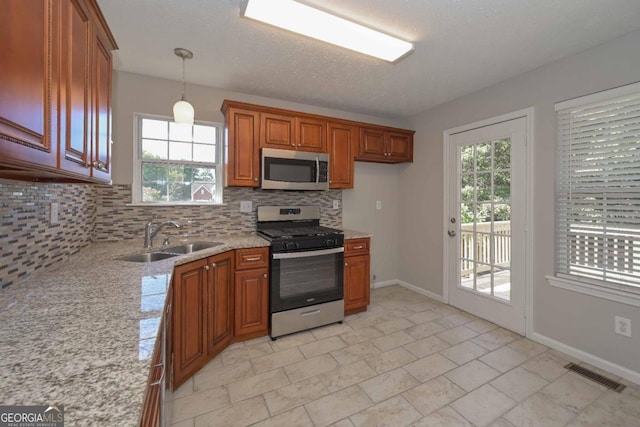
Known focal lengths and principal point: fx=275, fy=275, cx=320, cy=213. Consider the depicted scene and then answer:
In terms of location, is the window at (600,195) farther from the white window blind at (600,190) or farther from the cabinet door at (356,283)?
the cabinet door at (356,283)

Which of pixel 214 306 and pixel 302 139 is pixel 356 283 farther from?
pixel 302 139

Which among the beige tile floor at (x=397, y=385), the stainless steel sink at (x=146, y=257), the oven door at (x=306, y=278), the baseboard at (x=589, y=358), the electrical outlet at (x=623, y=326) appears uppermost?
the stainless steel sink at (x=146, y=257)

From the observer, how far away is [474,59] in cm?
234

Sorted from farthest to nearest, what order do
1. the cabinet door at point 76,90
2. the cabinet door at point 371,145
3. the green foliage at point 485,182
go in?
the cabinet door at point 371,145
the green foliage at point 485,182
the cabinet door at point 76,90

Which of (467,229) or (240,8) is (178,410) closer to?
(240,8)

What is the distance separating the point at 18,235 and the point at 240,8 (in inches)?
68.1

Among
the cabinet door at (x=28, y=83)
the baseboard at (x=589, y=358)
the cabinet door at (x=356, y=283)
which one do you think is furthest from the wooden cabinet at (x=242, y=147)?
the baseboard at (x=589, y=358)

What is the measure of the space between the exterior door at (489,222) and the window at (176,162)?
8.95ft

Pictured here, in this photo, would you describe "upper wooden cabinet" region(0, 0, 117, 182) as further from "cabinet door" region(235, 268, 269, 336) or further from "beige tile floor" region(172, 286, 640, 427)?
"beige tile floor" region(172, 286, 640, 427)

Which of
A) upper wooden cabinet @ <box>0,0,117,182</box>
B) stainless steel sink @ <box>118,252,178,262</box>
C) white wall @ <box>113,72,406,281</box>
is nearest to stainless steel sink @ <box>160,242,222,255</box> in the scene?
stainless steel sink @ <box>118,252,178,262</box>

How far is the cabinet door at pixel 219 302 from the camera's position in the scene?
213 centimetres

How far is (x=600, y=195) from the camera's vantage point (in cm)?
210

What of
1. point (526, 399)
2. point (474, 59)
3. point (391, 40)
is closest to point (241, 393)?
point (526, 399)

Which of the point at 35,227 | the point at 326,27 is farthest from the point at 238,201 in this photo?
the point at 326,27
